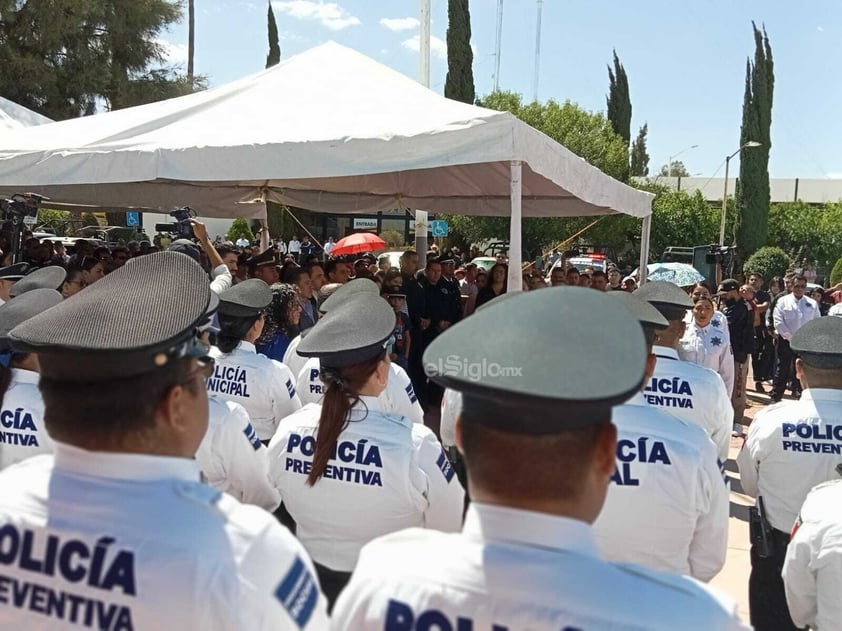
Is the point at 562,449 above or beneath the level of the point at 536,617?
above

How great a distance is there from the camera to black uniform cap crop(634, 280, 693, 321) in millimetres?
3740

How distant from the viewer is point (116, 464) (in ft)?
3.89

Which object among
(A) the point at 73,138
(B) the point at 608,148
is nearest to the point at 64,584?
(A) the point at 73,138

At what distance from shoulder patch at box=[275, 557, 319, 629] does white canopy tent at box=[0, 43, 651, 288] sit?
3.53m

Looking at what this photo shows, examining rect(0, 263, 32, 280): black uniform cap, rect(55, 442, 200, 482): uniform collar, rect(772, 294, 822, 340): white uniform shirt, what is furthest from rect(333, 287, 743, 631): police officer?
rect(772, 294, 822, 340): white uniform shirt

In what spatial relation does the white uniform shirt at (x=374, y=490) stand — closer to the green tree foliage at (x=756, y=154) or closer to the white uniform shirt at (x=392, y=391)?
the white uniform shirt at (x=392, y=391)

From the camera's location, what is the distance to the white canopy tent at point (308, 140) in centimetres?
450

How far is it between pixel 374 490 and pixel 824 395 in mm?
1856

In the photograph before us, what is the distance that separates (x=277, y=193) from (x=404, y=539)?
28.3 feet

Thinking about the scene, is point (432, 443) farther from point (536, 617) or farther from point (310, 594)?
point (536, 617)

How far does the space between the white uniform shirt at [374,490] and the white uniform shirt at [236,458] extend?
139 millimetres

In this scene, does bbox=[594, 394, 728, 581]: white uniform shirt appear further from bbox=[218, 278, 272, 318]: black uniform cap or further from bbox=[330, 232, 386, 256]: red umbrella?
bbox=[330, 232, 386, 256]: red umbrella

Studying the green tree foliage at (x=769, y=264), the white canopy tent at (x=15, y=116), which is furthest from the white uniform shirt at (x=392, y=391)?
the green tree foliage at (x=769, y=264)

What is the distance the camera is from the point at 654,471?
221 centimetres
